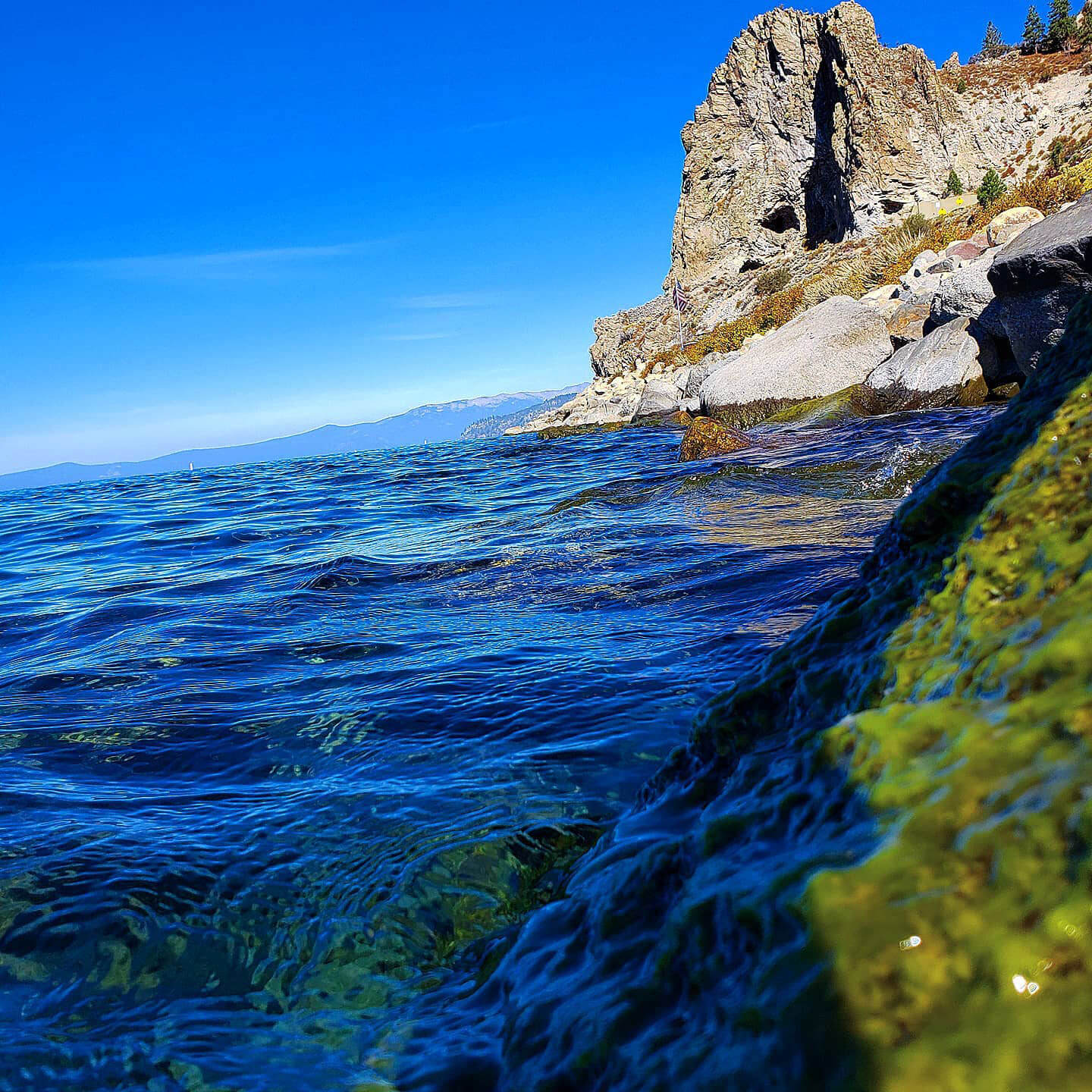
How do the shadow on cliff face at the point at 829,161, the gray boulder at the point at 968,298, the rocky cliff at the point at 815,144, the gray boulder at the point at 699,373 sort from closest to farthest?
1. the gray boulder at the point at 968,298
2. the gray boulder at the point at 699,373
3. the rocky cliff at the point at 815,144
4. the shadow on cliff face at the point at 829,161

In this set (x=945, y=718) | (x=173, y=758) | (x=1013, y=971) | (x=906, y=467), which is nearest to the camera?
(x=1013, y=971)

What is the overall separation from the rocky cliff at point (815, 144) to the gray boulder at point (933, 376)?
3521 cm

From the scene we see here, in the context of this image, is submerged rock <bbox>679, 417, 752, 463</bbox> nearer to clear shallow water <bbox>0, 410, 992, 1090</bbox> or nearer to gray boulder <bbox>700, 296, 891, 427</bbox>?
gray boulder <bbox>700, 296, 891, 427</bbox>

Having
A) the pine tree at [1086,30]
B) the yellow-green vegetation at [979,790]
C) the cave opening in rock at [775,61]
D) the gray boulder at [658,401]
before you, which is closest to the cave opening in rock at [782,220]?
the cave opening in rock at [775,61]

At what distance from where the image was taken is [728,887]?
136cm

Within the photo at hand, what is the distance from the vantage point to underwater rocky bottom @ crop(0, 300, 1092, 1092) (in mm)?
1027

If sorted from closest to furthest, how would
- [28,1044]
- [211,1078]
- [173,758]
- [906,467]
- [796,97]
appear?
A: [211,1078]
[28,1044]
[173,758]
[906,467]
[796,97]

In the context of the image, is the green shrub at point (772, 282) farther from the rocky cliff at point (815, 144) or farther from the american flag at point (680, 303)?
the american flag at point (680, 303)

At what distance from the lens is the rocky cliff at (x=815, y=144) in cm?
4619

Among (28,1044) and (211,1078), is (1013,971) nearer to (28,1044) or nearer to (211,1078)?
(211,1078)

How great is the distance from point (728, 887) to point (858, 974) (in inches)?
14.1

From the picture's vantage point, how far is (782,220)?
5678 centimetres

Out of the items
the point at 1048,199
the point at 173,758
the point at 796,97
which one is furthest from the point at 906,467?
the point at 796,97

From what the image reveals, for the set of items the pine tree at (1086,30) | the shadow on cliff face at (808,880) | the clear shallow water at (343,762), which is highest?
the pine tree at (1086,30)
